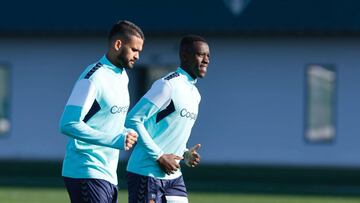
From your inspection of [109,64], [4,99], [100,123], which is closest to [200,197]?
[4,99]

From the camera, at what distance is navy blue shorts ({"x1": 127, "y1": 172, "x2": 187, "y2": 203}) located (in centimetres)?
1031

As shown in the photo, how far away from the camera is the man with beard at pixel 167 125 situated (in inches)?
400

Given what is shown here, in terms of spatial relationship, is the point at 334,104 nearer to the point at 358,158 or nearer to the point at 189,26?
the point at 358,158

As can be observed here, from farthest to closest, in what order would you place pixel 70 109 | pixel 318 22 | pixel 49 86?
pixel 49 86 → pixel 318 22 → pixel 70 109

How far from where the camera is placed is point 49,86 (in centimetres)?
3025

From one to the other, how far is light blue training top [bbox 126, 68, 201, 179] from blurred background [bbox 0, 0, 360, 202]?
55.7 ft

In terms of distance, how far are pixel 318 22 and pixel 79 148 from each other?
62.4 feet

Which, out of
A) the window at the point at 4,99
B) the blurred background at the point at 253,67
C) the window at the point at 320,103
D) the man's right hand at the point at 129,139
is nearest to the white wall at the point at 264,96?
the blurred background at the point at 253,67

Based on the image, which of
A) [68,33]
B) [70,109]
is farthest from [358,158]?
[70,109]

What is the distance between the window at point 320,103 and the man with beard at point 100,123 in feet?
64.0

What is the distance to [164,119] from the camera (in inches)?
404

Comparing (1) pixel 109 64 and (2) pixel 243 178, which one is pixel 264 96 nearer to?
(2) pixel 243 178

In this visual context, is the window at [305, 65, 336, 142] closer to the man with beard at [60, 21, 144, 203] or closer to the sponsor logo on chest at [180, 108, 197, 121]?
the sponsor logo on chest at [180, 108, 197, 121]

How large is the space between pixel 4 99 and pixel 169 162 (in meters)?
21.3
